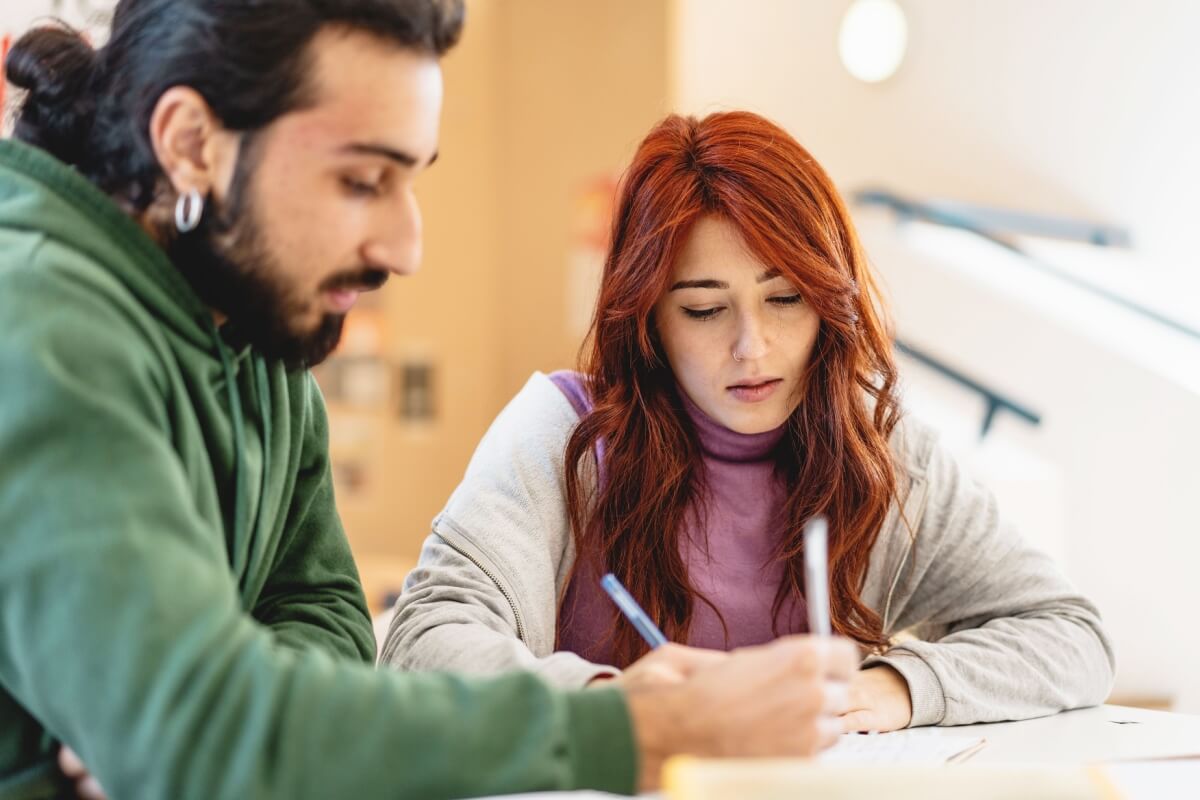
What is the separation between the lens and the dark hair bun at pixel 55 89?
106cm

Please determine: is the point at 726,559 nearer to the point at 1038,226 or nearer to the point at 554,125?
the point at 1038,226

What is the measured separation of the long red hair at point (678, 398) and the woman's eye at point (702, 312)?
0.04 meters

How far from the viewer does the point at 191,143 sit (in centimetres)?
97

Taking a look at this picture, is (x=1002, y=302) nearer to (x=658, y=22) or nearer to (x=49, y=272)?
(x=658, y=22)

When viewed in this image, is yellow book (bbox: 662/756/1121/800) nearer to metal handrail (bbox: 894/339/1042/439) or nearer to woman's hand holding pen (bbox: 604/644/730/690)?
woman's hand holding pen (bbox: 604/644/730/690)

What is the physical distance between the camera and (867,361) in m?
1.49

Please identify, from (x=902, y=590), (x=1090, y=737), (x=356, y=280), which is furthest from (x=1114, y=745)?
(x=356, y=280)

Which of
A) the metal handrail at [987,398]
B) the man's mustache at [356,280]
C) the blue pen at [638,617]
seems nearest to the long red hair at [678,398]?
the blue pen at [638,617]

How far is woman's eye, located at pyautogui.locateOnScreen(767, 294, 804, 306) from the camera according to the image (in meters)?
1.41

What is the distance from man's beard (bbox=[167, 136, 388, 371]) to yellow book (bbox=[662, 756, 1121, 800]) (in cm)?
47

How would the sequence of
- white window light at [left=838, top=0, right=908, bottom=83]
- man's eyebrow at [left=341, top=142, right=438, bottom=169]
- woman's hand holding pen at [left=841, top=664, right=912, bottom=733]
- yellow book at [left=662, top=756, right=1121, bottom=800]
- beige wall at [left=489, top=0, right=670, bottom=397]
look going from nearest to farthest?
yellow book at [left=662, top=756, right=1121, bottom=800]
man's eyebrow at [left=341, top=142, right=438, bottom=169]
woman's hand holding pen at [left=841, top=664, right=912, bottom=733]
white window light at [left=838, top=0, right=908, bottom=83]
beige wall at [left=489, top=0, right=670, bottom=397]

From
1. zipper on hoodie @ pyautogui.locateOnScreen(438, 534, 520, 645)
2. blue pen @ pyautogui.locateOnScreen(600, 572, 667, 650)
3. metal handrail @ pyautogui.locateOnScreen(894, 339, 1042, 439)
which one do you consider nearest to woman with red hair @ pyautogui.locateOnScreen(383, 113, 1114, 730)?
zipper on hoodie @ pyautogui.locateOnScreen(438, 534, 520, 645)

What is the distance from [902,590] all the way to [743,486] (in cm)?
24

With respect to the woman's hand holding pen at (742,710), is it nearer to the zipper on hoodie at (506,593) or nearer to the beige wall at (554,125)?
the zipper on hoodie at (506,593)
